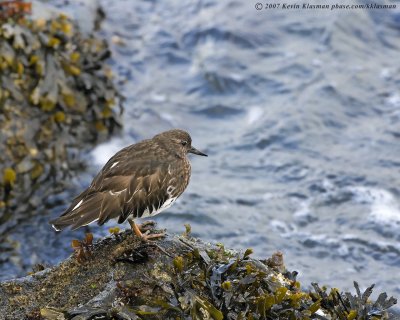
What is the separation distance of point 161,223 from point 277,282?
3.33 m

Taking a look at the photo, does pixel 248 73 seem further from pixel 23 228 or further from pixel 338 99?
pixel 23 228

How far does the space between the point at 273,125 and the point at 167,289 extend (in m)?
5.42

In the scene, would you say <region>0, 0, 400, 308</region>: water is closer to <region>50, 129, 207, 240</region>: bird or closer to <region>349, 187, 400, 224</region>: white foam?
<region>349, 187, 400, 224</region>: white foam

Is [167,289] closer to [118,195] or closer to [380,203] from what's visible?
[118,195]

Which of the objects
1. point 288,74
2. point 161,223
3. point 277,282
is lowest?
point 161,223

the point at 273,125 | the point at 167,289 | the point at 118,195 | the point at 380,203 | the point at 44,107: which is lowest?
the point at 380,203

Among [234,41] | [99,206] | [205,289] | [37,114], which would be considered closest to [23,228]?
[37,114]

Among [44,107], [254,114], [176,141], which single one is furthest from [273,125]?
[176,141]

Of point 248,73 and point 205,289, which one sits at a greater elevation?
point 205,289

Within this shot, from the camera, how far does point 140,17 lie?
1166 cm

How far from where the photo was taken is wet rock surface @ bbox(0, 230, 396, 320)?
3572 mm

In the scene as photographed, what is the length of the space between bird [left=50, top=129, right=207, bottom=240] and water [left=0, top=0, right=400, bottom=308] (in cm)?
204

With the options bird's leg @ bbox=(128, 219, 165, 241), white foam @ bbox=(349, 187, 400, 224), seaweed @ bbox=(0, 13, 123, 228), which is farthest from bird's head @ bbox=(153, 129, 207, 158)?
white foam @ bbox=(349, 187, 400, 224)

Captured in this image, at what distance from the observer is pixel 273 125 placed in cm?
884
